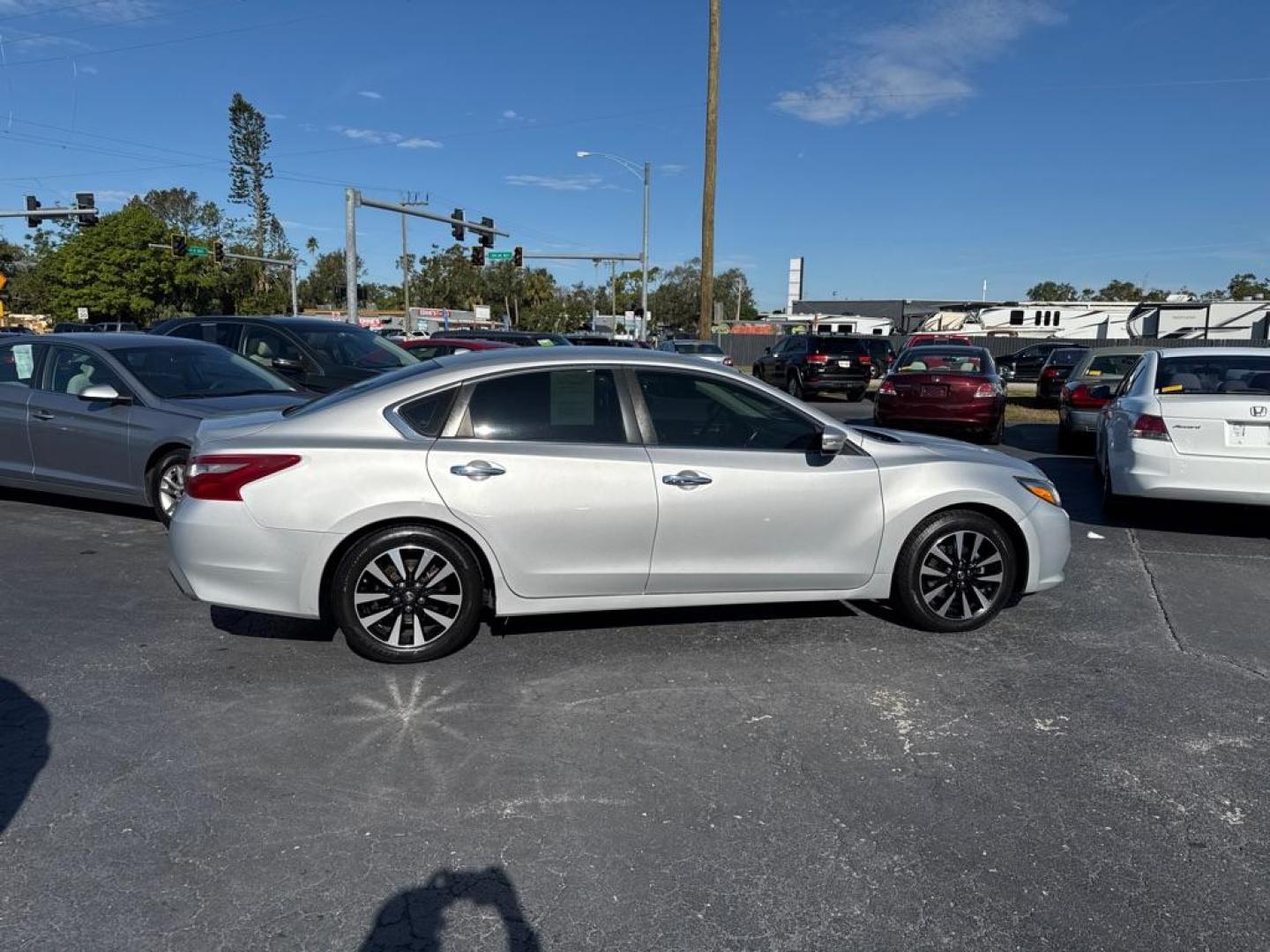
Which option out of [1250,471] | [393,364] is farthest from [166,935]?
[393,364]

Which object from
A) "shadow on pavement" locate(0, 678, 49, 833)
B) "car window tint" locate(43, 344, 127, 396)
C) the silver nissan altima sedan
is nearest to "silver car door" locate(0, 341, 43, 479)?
"car window tint" locate(43, 344, 127, 396)

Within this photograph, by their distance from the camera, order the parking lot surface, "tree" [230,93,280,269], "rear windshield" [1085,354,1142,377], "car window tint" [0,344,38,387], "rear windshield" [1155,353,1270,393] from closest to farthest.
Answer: the parking lot surface → "rear windshield" [1155,353,1270,393] → "car window tint" [0,344,38,387] → "rear windshield" [1085,354,1142,377] → "tree" [230,93,280,269]

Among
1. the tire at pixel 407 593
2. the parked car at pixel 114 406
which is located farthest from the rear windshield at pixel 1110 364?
the tire at pixel 407 593

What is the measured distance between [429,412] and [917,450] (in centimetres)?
259

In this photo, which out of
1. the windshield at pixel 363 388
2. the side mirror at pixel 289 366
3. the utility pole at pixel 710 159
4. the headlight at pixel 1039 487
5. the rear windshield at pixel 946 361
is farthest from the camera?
the utility pole at pixel 710 159

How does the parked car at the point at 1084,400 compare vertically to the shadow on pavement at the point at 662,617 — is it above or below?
above

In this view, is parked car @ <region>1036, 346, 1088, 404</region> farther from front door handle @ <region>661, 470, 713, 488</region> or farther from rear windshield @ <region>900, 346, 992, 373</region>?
front door handle @ <region>661, 470, 713, 488</region>

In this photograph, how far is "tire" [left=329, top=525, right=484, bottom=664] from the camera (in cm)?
427

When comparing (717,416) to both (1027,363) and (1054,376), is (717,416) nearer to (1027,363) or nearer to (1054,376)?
(1054,376)

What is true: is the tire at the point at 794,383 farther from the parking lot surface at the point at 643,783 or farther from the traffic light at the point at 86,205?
the traffic light at the point at 86,205

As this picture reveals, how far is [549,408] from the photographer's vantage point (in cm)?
450

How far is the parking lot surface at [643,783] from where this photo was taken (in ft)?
8.58

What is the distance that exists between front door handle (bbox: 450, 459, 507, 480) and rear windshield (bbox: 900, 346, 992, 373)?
10.2 meters

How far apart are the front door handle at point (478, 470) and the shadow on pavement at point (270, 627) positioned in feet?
4.14
